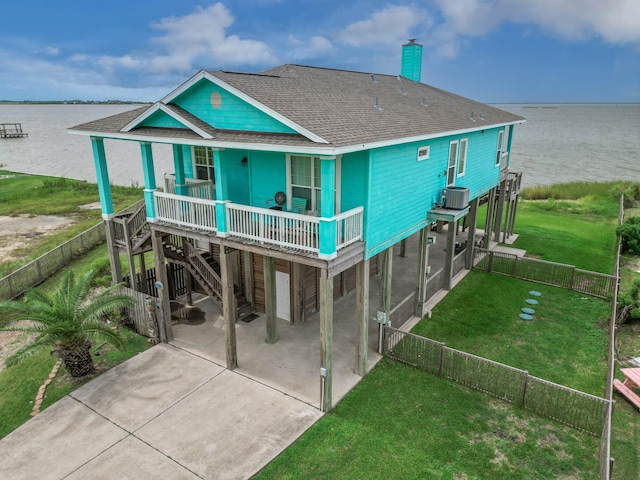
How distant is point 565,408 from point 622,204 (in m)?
27.0

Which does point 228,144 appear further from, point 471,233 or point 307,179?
point 471,233

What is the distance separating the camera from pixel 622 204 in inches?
1224

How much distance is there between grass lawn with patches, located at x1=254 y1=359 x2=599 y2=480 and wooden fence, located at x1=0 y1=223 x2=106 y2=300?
1427 centimetres

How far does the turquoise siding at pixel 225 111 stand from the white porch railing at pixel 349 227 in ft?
7.83

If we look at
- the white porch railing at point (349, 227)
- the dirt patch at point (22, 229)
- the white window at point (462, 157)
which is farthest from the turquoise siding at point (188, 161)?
the dirt patch at point (22, 229)

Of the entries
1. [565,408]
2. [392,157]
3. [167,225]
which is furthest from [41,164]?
[565,408]

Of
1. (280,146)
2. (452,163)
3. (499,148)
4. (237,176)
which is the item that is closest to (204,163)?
(237,176)

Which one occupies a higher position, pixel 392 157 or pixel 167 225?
pixel 392 157

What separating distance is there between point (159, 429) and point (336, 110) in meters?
9.08

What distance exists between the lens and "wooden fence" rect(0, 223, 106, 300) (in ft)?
56.9

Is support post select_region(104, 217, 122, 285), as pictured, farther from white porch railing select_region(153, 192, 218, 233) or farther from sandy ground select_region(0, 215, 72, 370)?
sandy ground select_region(0, 215, 72, 370)

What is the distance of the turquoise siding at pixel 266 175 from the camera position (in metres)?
12.2

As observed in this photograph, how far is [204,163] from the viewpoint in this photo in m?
14.2

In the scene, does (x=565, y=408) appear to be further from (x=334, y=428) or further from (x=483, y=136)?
(x=483, y=136)
